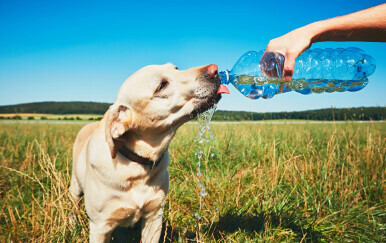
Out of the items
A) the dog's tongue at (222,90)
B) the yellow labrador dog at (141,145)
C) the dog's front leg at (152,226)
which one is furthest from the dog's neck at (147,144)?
the dog's tongue at (222,90)

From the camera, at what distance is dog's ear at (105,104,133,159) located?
203cm

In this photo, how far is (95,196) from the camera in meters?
2.20

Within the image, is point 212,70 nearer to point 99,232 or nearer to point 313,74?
point 313,74

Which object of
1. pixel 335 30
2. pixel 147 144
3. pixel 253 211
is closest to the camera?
pixel 335 30

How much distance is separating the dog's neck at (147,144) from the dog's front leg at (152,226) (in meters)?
0.58

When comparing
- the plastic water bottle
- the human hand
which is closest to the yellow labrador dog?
the plastic water bottle

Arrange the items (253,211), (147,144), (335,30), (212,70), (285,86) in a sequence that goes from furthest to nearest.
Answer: (253,211) → (285,86) → (147,144) → (212,70) → (335,30)

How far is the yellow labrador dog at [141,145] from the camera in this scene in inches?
85.9

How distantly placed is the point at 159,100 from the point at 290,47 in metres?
1.27

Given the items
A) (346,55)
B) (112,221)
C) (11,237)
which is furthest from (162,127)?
(346,55)

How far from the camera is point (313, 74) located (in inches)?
102

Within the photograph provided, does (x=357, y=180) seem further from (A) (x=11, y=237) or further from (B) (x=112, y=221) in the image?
(A) (x=11, y=237)

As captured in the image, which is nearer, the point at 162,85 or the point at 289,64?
the point at 289,64

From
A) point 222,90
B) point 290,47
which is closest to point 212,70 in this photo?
point 222,90
